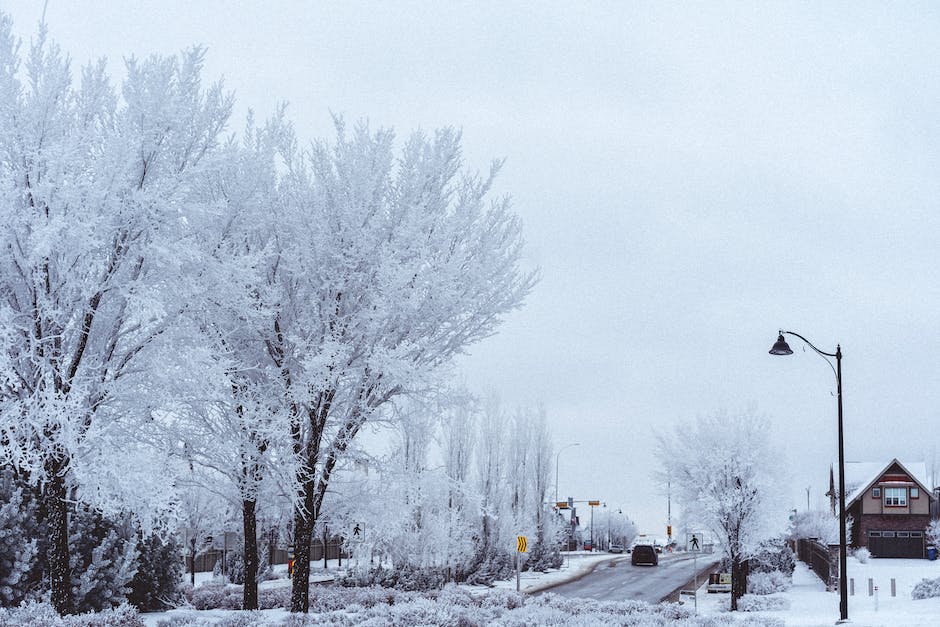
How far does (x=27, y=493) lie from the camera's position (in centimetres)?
1672

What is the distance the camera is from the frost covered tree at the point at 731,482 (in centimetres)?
3484

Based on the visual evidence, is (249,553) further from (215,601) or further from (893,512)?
(893,512)

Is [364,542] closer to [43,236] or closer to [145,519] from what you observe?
[145,519]

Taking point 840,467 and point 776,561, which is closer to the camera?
point 840,467

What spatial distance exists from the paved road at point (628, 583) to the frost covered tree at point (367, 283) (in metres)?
21.2

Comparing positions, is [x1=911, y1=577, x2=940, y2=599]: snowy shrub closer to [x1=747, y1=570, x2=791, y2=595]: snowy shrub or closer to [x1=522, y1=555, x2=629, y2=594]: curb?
[x1=747, y1=570, x2=791, y2=595]: snowy shrub

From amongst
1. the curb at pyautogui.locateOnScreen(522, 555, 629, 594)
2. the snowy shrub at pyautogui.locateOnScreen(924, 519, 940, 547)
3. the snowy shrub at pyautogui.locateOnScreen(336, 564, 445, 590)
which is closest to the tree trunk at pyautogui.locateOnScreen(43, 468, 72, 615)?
the snowy shrub at pyautogui.locateOnScreen(336, 564, 445, 590)

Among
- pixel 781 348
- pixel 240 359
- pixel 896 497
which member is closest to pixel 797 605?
pixel 781 348

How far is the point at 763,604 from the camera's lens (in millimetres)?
32000

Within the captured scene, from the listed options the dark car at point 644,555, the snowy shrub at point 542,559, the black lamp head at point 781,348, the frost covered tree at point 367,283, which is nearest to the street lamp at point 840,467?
the black lamp head at point 781,348

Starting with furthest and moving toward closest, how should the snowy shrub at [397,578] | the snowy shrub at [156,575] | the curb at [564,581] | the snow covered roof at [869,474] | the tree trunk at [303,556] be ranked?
the snow covered roof at [869,474]
the curb at [564,581]
the snowy shrub at [397,578]
the snowy shrub at [156,575]
the tree trunk at [303,556]

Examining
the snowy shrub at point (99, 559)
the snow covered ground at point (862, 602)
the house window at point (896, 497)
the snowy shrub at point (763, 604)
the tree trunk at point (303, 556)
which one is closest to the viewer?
the tree trunk at point (303, 556)

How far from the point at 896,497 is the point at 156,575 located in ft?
204

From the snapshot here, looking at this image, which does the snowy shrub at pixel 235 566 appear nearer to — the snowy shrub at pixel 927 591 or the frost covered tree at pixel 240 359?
the frost covered tree at pixel 240 359
